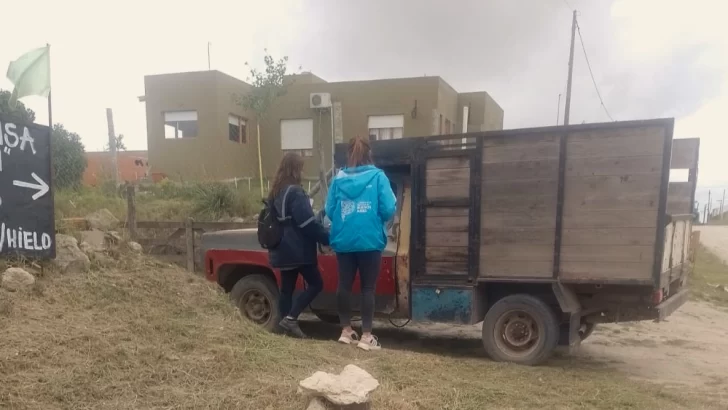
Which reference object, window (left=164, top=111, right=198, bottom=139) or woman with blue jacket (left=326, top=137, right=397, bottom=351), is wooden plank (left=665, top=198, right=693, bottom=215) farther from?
window (left=164, top=111, right=198, bottom=139)

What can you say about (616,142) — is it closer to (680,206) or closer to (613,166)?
(613,166)

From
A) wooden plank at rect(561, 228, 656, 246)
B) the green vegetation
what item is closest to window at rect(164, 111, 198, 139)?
the green vegetation

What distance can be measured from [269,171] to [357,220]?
56.4 ft

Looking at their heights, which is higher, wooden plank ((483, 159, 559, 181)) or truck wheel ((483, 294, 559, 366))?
wooden plank ((483, 159, 559, 181))

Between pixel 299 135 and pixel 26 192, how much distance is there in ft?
52.9

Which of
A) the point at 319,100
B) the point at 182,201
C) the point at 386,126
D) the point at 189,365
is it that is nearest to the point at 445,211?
the point at 189,365

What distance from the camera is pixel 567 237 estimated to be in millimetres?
4371

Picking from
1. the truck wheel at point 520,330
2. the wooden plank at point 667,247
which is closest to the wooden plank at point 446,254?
the truck wheel at point 520,330

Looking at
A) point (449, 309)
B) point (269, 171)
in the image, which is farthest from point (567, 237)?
point (269, 171)

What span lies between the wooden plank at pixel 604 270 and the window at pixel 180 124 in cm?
1694

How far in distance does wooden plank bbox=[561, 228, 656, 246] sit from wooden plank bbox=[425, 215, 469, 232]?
2.86 feet

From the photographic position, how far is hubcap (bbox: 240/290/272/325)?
18.7 feet

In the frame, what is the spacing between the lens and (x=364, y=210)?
4.32 meters

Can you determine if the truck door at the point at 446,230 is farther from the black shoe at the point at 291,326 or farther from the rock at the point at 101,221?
the rock at the point at 101,221
